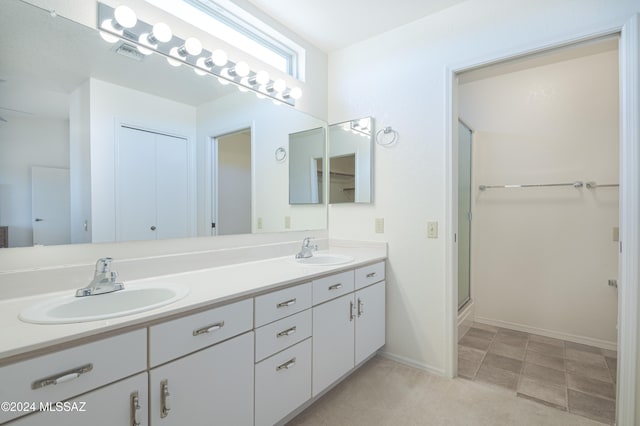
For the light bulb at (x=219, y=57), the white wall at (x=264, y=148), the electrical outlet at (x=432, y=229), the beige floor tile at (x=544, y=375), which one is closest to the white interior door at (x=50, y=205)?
the white wall at (x=264, y=148)

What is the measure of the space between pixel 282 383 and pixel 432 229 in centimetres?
130

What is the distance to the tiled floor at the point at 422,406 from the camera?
1.57 metres

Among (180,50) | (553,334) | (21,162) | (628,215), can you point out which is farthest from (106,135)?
(553,334)

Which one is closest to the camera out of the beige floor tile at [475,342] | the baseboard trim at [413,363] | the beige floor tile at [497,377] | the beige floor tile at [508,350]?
the beige floor tile at [497,377]

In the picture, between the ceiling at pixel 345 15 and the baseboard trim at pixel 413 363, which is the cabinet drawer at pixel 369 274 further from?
the ceiling at pixel 345 15

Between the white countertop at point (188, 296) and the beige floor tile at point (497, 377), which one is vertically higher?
the white countertop at point (188, 296)

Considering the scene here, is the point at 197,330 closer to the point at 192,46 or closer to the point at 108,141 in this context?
the point at 108,141

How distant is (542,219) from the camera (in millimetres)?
2623

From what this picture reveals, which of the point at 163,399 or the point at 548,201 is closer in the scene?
the point at 163,399

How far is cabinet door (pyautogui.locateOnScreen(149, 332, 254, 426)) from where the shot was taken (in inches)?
38.7

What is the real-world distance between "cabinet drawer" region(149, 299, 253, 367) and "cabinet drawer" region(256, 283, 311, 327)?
0.17 feet

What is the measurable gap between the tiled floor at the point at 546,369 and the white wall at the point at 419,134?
1.35ft

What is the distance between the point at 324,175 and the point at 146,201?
139cm

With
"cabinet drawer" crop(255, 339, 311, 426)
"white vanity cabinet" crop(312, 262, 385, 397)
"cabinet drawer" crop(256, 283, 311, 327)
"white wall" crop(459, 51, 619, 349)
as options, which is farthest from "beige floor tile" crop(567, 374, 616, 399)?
"cabinet drawer" crop(256, 283, 311, 327)
